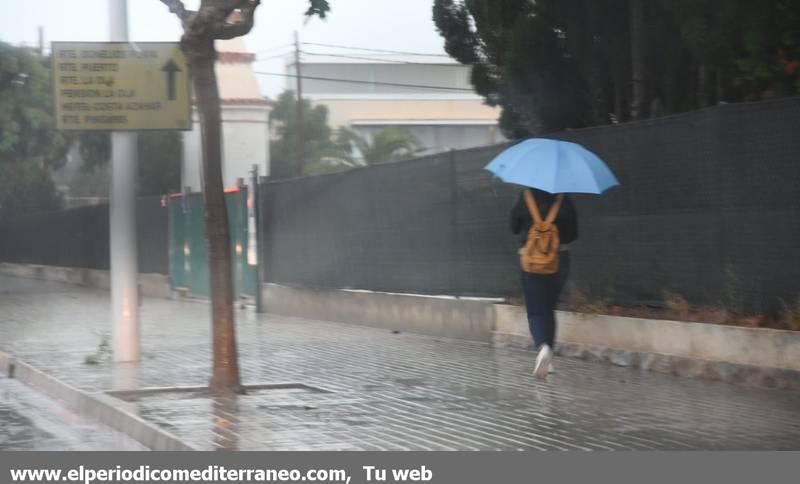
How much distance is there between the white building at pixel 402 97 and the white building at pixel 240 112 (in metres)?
18.4

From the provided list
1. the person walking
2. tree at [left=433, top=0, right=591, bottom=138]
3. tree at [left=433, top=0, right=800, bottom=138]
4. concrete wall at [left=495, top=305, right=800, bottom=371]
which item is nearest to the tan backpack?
the person walking

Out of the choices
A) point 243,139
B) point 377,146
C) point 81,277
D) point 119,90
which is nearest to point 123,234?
point 119,90

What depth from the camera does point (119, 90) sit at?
1161 centimetres

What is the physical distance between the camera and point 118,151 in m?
12.1

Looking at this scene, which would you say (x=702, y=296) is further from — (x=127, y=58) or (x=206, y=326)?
(x=206, y=326)

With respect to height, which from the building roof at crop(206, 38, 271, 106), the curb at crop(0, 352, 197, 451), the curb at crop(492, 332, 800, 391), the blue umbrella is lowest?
the curb at crop(0, 352, 197, 451)

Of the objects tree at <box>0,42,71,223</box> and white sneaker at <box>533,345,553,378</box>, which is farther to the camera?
tree at <box>0,42,71,223</box>

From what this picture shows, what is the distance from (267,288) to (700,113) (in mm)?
10164

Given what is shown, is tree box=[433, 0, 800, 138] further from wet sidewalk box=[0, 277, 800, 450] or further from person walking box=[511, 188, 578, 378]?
wet sidewalk box=[0, 277, 800, 450]

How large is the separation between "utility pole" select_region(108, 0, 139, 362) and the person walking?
13.7 ft

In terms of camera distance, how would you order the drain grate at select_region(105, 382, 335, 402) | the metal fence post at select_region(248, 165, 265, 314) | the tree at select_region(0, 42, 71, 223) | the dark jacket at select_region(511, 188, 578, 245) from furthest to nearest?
the tree at select_region(0, 42, 71, 223)
the metal fence post at select_region(248, 165, 265, 314)
the dark jacket at select_region(511, 188, 578, 245)
the drain grate at select_region(105, 382, 335, 402)

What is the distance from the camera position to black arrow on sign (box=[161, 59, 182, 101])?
11586mm

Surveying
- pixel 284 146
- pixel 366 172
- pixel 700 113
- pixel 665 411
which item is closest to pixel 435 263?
pixel 366 172

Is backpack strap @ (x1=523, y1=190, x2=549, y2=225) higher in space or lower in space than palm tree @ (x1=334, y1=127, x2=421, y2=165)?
lower
